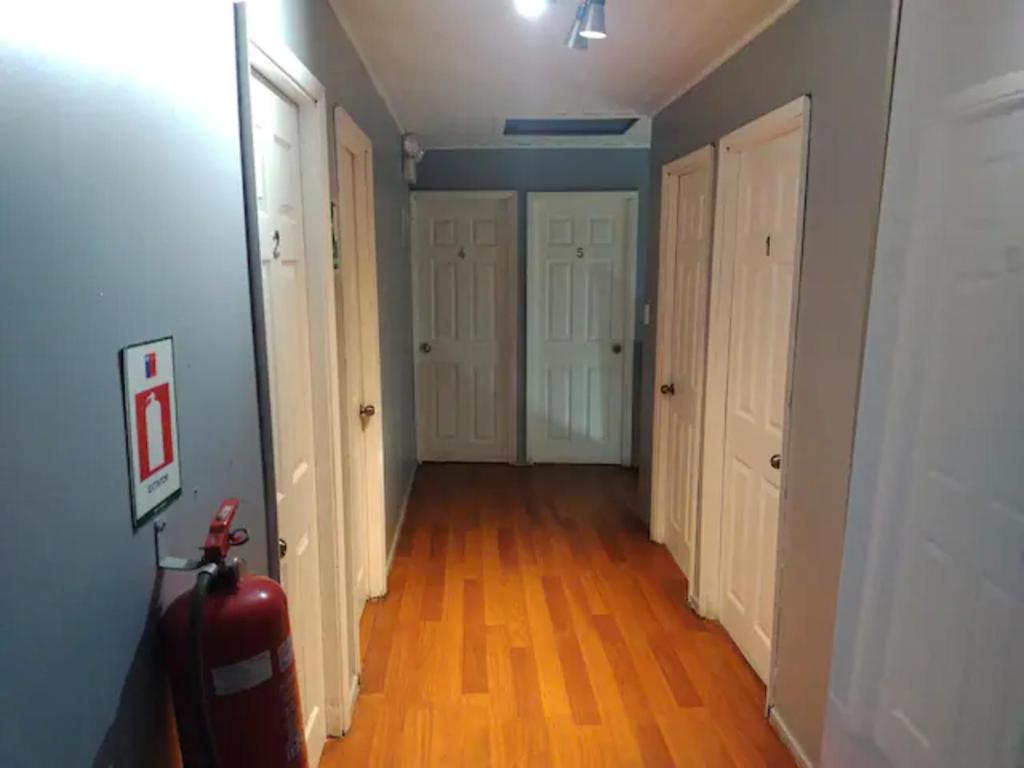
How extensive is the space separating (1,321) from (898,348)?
1720 millimetres

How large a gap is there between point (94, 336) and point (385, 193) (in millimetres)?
2837

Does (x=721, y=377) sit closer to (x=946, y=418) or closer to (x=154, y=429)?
(x=946, y=418)

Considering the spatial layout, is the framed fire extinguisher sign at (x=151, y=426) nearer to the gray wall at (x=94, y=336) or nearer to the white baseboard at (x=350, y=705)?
the gray wall at (x=94, y=336)

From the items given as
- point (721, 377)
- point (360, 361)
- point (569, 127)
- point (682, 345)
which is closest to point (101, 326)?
point (360, 361)

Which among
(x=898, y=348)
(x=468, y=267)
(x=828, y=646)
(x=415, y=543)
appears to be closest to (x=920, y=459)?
(x=898, y=348)

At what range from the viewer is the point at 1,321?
2.25 ft

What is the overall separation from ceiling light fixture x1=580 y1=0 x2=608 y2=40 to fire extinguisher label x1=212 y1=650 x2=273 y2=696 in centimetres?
162

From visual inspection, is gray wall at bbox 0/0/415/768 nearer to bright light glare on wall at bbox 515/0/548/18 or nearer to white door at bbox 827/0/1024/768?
bright light glare on wall at bbox 515/0/548/18

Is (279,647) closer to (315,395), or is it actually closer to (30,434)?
(30,434)

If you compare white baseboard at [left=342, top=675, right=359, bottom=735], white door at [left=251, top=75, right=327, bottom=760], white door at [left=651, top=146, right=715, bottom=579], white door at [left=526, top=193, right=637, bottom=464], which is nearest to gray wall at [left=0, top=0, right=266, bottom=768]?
white door at [left=251, top=75, right=327, bottom=760]

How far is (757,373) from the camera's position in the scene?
102 inches

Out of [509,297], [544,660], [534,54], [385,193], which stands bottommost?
[544,660]

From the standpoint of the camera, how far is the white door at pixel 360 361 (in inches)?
97.8

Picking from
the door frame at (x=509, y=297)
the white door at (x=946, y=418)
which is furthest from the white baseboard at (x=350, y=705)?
the door frame at (x=509, y=297)
